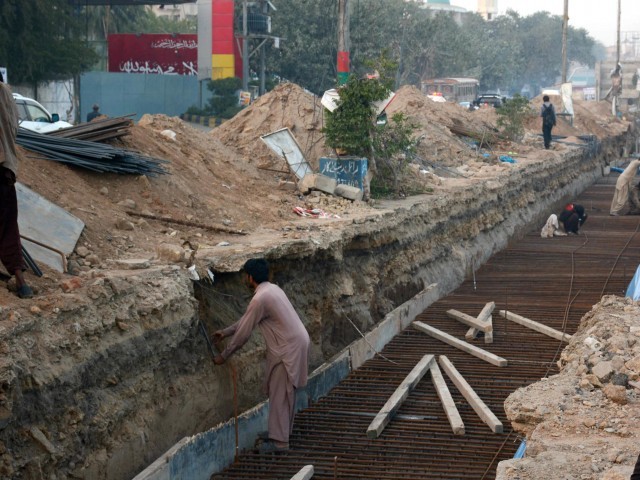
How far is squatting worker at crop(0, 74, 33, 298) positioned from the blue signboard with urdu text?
7.67 meters

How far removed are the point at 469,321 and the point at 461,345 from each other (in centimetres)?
72

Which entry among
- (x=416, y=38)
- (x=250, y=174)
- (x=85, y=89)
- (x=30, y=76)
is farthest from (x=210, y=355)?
(x=416, y=38)

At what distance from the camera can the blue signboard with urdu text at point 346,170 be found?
13891 millimetres

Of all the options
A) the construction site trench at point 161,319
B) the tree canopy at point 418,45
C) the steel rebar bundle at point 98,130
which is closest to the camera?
the construction site trench at point 161,319

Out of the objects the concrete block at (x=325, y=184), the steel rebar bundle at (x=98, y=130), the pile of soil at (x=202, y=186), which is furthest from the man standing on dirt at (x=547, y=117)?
the steel rebar bundle at (x=98, y=130)

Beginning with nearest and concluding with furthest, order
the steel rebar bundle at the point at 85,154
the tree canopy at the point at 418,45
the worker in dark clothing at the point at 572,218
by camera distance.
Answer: the steel rebar bundle at the point at 85,154
the worker in dark clothing at the point at 572,218
the tree canopy at the point at 418,45

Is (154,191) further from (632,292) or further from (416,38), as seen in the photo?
(416,38)

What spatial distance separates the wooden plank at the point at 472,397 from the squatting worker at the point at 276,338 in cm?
150

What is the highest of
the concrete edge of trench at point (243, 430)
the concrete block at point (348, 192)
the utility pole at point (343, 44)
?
the utility pole at point (343, 44)

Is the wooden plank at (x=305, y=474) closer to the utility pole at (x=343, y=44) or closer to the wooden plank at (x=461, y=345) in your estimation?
the wooden plank at (x=461, y=345)

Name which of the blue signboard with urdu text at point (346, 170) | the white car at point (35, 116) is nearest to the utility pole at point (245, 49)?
the white car at point (35, 116)

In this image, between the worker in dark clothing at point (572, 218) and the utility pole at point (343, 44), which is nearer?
the utility pole at point (343, 44)

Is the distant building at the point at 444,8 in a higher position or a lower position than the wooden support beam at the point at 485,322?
higher

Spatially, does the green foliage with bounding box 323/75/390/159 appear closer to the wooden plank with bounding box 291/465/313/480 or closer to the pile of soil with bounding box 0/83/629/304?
the pile of soil with bounding box 0/83/629/304
